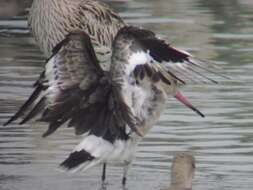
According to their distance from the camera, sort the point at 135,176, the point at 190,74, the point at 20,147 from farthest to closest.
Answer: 1. the point at 20,147
2. the point at 135,176
3. the point at 190,74

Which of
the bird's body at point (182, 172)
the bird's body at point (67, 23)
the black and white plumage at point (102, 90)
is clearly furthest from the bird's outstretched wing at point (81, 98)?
the bird's body at point (67, 23)

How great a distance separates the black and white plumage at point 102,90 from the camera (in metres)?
10.5

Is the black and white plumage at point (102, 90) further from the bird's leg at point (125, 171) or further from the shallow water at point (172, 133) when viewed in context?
the shallow water at point (172, 133)

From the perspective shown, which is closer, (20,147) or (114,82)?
(114,82)

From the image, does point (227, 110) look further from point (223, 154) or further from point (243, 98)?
point (223, 154)

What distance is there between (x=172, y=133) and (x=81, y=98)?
2604 mm

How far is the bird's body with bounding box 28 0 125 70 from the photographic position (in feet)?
41.8

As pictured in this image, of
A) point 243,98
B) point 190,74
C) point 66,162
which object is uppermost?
point 190,74

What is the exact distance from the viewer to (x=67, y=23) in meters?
12.9

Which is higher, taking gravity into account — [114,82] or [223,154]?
[114,82]

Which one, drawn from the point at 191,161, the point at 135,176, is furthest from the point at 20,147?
the point at 191,161

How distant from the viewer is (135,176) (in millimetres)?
12016

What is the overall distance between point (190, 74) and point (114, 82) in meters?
0.63

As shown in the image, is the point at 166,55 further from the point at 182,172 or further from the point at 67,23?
the point at 67,23
